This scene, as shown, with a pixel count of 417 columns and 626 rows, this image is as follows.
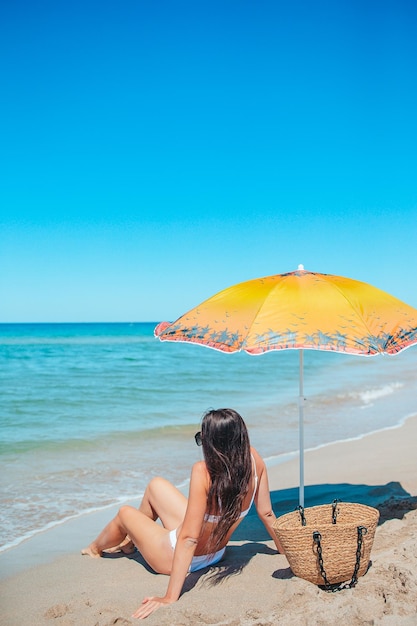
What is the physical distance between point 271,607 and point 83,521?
8.96ft

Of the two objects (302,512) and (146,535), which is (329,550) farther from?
(146,535)

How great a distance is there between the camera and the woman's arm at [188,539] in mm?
3371

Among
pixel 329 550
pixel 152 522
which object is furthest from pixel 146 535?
pixel 329 550

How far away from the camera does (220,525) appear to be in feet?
11.9

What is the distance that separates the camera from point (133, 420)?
10.7 metres

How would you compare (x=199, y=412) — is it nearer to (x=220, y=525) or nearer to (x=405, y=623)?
(x=220, y=525)

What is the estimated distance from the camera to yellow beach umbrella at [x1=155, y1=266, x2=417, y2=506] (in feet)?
12.3

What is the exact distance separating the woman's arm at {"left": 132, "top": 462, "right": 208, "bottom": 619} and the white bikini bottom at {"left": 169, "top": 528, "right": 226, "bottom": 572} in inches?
14.0

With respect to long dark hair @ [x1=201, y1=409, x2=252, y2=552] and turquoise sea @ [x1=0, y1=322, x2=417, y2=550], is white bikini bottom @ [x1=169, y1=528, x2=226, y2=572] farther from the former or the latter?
turquoise sea @ [x1=0, y1=322, x2=417, y2=550]

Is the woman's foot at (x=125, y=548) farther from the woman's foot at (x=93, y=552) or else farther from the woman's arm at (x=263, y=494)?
the woman's arm at (x=263, y=494)

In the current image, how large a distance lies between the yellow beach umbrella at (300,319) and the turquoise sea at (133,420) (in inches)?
103

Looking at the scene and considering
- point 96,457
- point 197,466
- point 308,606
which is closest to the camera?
point 308,606

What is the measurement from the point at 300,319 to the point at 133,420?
733cm

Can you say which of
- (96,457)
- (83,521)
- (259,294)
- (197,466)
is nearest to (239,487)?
(197,466)
